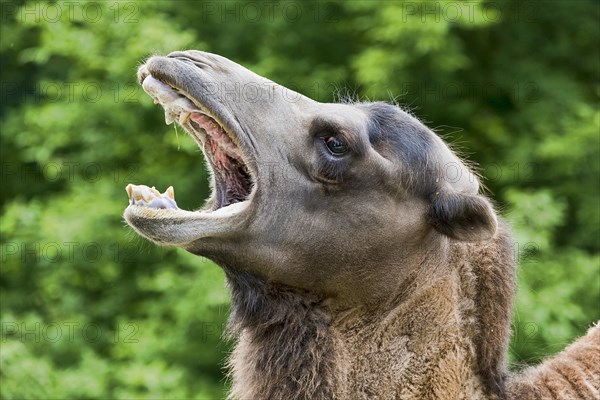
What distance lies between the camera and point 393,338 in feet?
12.1

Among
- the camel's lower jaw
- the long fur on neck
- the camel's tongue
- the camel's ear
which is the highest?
the camel's ear

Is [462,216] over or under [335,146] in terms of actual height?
under

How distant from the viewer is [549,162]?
32.4 feet

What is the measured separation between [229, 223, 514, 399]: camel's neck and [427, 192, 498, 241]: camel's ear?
12cm

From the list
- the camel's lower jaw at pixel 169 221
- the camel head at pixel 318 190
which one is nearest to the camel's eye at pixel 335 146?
the camel head at pixel 318 190

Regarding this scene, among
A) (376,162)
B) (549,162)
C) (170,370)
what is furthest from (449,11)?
(376,162)

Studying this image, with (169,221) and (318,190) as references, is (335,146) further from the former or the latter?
(169,221)

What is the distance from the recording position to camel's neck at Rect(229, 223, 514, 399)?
11.8 feet

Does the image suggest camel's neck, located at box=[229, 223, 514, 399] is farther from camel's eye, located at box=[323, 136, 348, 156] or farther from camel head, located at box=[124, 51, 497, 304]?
camel's eye, located at box=[323, 136, 348, 156]

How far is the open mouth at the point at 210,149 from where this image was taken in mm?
3607

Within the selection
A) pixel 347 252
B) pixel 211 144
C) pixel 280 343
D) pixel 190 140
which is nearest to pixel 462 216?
pixel 347 252

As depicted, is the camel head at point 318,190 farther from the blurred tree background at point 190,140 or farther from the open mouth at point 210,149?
the blurred tree background at point 190,140

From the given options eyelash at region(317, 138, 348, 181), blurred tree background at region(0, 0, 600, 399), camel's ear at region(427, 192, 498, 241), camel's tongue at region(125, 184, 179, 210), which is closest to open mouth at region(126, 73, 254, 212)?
camel's tongue at region(125, 184, 179, 210)

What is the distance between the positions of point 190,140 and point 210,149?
5.13 metres
